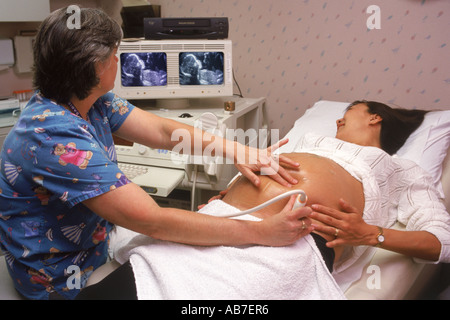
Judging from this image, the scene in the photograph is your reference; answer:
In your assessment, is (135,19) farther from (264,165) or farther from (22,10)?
(264,165)

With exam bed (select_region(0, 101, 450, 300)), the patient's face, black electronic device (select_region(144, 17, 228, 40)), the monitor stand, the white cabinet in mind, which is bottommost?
exam bed (select_region(0, 101, 450, 300))

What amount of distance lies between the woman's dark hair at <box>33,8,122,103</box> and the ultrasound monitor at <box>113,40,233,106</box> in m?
0.82

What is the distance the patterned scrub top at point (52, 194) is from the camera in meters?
0.87

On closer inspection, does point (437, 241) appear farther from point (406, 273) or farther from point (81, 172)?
point (81, 172)

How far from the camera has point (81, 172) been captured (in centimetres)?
86

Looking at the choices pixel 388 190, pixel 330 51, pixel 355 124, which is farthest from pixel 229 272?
pixel 330 51

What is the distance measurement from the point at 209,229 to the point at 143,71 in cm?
113

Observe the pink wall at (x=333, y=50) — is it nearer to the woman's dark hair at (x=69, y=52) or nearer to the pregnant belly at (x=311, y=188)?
the pregnant belly at (x=311, y=188)

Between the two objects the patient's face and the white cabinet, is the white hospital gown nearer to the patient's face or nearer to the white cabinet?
the patient's face

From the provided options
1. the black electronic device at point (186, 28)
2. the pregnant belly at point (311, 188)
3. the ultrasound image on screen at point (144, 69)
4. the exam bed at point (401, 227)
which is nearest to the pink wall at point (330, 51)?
the exam bed at point (401, 227)

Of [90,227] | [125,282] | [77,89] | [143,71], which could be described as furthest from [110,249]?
[143,71]

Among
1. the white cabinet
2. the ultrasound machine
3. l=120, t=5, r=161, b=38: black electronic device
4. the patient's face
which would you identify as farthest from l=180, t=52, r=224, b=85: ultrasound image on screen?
the white cabinet

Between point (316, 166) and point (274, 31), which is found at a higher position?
point (274, 31)

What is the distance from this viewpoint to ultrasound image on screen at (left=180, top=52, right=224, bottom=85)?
5.99ft
